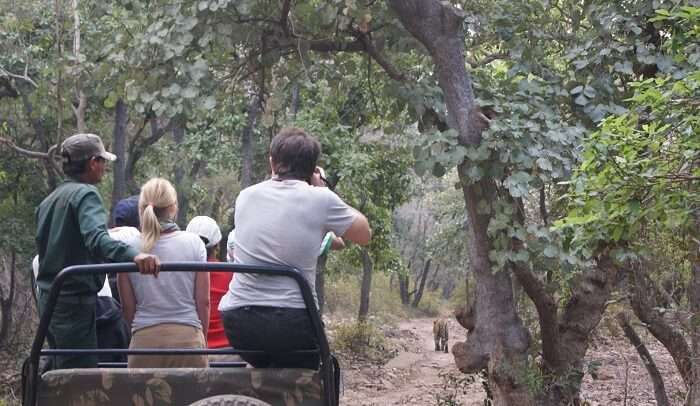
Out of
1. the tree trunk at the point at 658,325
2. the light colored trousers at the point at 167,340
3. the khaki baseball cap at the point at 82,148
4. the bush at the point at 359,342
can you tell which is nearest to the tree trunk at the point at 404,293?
the bush at the point at 359,342

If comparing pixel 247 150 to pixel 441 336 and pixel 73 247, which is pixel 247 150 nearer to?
pixel 441 336

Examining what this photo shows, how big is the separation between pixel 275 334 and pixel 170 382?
0.44 meters

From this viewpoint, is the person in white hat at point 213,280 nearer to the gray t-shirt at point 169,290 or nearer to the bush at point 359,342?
the gray t-shirt at point 169,290

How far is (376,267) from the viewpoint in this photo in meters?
21.0

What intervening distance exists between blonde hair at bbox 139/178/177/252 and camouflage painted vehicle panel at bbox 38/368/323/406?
1.12m

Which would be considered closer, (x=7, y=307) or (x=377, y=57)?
(x=377, y=57)

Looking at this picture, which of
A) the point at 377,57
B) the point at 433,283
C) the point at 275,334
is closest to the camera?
the point at 275,334

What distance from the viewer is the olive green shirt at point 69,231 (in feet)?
13.1

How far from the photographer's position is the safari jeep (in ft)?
11.1

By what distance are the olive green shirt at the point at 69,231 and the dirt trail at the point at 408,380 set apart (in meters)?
6.59

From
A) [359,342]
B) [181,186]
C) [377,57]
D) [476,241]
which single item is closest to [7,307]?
[181,186]

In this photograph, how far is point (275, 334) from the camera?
3.64 meters

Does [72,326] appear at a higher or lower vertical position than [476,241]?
lower

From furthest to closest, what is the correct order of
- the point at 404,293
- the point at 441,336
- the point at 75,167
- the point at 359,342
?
the point at 404,293 → the point at 441,336 → the point at 359,342 → the point at 75,167
